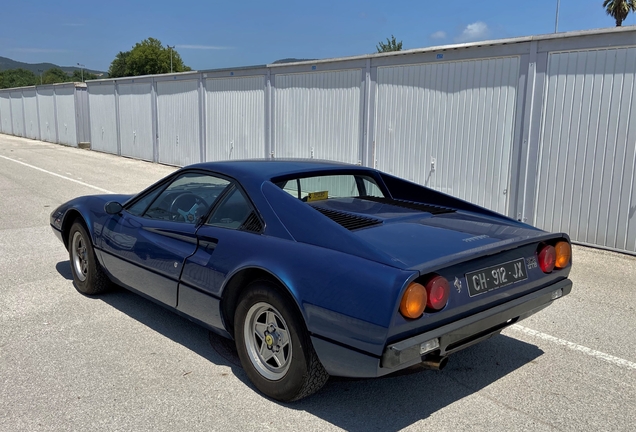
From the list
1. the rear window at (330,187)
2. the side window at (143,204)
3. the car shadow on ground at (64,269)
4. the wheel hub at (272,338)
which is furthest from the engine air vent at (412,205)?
the car shadow on ground at (64,269)

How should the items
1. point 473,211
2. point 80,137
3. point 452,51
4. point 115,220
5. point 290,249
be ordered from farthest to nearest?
1. point 80,137
2. point 452,51
3. point 115,220
4. point 473,211
5. point 290,249

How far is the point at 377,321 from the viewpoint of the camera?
275 cm

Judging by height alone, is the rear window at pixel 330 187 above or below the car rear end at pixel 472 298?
above

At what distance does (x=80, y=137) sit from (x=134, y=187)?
14.9m

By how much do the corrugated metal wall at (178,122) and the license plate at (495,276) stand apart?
47.6ft

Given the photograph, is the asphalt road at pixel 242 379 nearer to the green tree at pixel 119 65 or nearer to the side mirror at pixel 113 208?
the side mirror at pixel 113 208

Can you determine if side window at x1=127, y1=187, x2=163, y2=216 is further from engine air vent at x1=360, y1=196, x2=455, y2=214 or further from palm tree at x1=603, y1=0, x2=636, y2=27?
palm tree at x1=603, y1=0, x2=636, y2=27

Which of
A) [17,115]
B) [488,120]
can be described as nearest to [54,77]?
[17,115]

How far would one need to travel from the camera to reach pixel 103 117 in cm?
2345

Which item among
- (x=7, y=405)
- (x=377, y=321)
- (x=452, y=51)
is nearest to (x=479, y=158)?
(x=452, y=51)

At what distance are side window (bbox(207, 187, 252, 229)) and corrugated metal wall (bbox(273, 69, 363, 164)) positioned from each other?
780cm

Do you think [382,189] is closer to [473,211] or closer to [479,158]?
[473,211]

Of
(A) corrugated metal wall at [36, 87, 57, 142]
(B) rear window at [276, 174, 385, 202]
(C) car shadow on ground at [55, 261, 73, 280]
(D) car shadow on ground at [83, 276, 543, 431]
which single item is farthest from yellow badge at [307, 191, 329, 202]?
(A) corrugated metal wall at [36, 87, 57, 142]

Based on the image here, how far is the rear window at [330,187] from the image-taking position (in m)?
3.95
